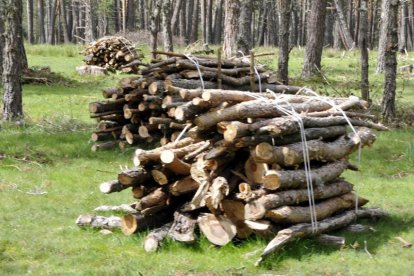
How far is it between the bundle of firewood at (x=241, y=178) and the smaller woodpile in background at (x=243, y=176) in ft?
0.04

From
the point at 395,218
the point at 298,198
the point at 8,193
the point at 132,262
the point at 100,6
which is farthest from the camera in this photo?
the point at 100,6

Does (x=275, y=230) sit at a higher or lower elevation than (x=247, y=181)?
lower

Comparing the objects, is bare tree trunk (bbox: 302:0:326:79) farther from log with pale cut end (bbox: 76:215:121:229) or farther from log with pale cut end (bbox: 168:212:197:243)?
log with pale cut end (bbox: 168:212:197:243)

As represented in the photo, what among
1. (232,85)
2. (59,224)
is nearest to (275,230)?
(59,224)

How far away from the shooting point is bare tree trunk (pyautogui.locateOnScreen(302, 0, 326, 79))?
21.6m

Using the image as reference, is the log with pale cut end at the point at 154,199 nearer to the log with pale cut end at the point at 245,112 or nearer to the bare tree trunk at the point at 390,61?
the log with pale cut end at the point at 245,112

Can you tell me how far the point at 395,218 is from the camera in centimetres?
843

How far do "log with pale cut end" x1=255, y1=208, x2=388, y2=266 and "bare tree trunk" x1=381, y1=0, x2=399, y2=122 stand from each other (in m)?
7.13

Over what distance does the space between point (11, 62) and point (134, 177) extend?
790cm

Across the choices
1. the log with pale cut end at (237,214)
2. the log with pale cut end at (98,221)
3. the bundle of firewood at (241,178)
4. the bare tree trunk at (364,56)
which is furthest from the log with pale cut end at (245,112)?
the bare tree trunk at (364,56)

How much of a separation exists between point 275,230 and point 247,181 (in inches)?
25.3

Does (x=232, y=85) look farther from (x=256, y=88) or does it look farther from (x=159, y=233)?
(x=159, y=233)

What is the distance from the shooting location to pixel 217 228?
7.35 metres

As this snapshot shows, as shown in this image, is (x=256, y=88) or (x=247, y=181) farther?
(x=256, y=88)
